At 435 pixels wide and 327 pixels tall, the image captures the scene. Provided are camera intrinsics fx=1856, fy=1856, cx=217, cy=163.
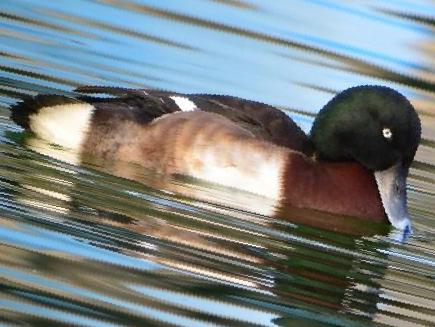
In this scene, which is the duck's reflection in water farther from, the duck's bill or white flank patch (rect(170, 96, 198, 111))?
white flank patch (rect(170, 96, 198, 111))

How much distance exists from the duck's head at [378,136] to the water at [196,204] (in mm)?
244

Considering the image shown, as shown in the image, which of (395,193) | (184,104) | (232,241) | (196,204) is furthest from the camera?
(184,104)

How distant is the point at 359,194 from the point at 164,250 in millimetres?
2206

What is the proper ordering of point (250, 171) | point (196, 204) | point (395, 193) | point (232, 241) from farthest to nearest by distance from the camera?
point (395, 193), point (250, 171), point (196, 204), point (232, 241)

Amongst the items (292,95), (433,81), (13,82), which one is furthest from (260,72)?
(13,82)

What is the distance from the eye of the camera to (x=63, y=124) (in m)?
10.5

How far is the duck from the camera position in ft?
33.6

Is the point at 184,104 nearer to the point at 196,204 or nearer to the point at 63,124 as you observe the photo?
the point at 63,124

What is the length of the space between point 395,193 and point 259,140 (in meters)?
0.82

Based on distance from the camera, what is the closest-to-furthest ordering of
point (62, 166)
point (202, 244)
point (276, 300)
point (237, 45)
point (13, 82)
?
point (276, 300) < point (202, 244) < point (62, 166) < point (13, 82) < point (237, 45)

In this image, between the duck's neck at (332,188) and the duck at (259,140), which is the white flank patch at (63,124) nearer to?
the duck at (259,140)

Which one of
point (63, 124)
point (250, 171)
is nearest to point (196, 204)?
point (250, 171)

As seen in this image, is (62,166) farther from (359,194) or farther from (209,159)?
(359,194)

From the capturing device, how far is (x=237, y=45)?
1398 centimetres
